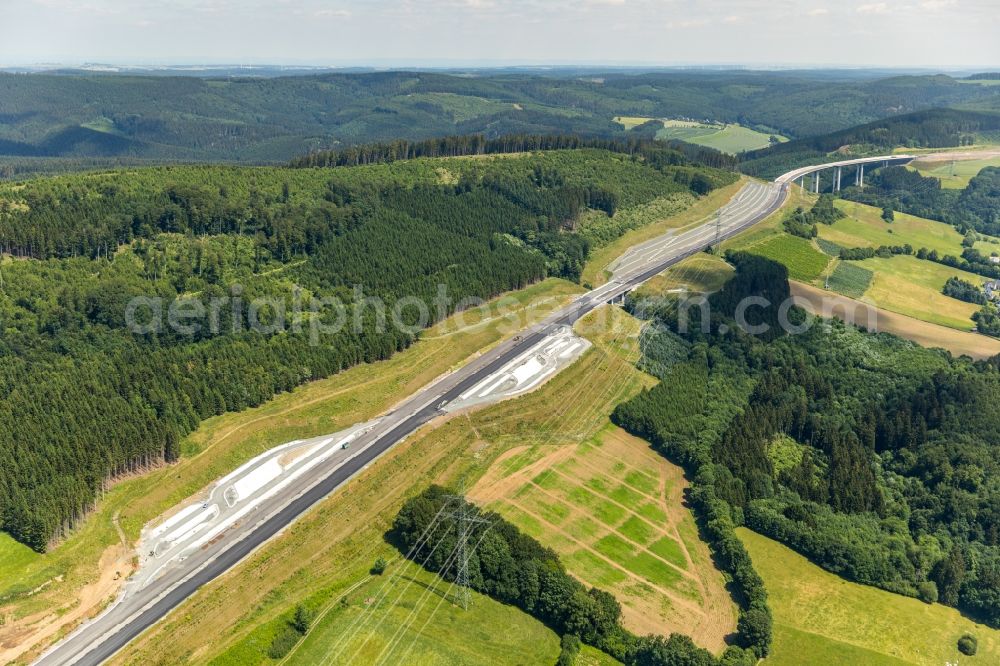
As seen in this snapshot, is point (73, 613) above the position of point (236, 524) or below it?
below

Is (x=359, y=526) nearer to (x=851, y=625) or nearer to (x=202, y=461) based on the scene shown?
(x=202, y=461)


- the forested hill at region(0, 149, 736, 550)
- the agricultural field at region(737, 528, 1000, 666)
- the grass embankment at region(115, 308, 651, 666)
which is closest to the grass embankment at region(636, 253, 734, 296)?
the forested hill at region(0, 149, 736, 550)

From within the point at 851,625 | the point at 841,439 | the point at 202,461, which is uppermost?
the point at 202,461

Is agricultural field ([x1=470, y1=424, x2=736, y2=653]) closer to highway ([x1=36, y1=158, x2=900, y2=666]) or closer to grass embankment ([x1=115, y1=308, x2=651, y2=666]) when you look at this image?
grass embankment ([x1=115, y1=308, x2=651, y2=666])

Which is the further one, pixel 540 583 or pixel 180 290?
pixel 180 290

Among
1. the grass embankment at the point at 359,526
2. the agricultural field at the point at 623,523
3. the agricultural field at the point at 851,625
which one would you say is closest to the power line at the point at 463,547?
the grass embankment at the point at 359,526

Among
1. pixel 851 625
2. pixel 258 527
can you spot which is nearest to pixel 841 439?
pixel 851 625

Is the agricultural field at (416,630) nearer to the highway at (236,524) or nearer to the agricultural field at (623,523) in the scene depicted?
the highway at (236,524)
